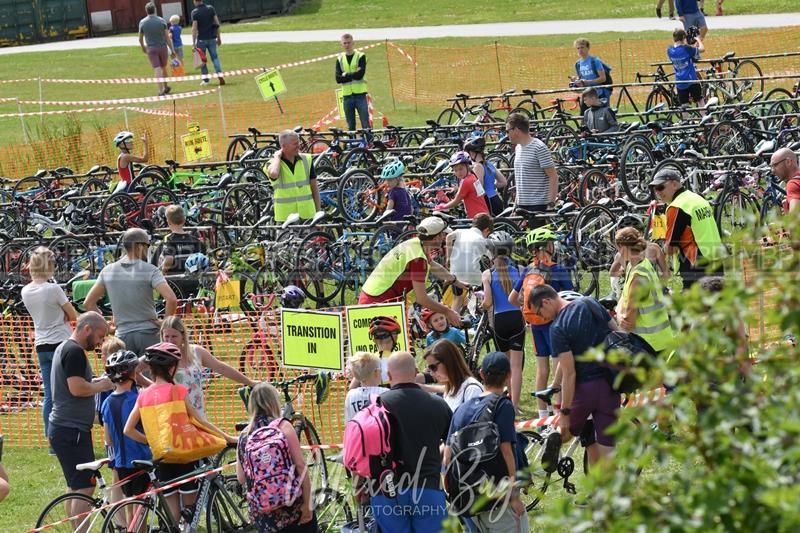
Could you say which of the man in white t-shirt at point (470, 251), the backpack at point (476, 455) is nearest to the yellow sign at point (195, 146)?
the man in white t-shirt at point (470, 251)

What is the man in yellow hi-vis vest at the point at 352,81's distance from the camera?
870 inches

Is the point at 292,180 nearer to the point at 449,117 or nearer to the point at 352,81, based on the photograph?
the point at 352,81

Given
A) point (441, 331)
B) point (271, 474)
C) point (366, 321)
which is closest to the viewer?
point (271, 474)

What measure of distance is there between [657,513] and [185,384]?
588 centimetres

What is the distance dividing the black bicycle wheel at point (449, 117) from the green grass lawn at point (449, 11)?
43.2 ft

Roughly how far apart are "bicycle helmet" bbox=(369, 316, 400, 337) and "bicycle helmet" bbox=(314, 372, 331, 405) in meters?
0.77

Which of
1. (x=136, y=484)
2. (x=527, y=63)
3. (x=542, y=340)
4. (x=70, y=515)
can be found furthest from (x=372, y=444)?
(x=527, y=63)

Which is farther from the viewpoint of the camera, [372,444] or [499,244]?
[499,244]

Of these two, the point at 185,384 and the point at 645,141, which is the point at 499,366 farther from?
the point at 645,141

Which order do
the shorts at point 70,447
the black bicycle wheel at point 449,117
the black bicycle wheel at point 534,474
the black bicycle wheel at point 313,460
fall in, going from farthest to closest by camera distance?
1. the black bicycle wheel at point 449,117
2. the shorts at point 70,447
3. the black bicycle wheel at point 313,460
4. the black bicycle wheel at point 534,474

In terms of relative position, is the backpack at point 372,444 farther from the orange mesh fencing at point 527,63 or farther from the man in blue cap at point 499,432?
the orange mesh fencing at point 527,63

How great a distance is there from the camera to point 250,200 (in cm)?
1762

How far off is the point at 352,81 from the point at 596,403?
48.8 feet

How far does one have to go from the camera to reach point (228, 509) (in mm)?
8695
